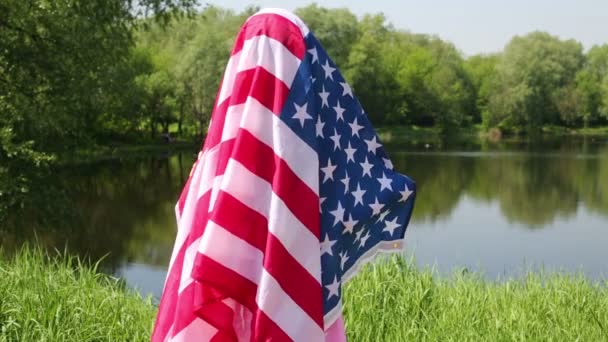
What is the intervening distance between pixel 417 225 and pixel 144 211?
7265mm

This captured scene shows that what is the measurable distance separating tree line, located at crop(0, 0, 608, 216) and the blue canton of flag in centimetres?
684

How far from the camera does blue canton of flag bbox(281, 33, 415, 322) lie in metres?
1.87

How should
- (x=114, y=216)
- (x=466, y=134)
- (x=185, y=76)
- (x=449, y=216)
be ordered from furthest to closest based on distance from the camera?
(x=466, y=134), (x=185, y=76), (x=114, y=216), (x=449, y=216)

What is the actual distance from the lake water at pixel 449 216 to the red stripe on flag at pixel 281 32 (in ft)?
12.1

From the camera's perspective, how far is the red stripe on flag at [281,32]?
1857 mm

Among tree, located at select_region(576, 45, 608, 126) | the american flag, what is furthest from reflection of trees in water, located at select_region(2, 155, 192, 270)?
tree, located at select_region(576, 45, 608, 126)

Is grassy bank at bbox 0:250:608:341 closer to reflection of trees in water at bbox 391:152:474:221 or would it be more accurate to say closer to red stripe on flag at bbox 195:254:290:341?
red stripe on flag at bbox 195:254:290:341

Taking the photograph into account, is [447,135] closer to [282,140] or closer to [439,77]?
[439,77]

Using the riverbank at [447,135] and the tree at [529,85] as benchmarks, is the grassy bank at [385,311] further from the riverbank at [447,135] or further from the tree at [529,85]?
the tree at [529,85]

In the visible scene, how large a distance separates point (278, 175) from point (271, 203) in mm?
77

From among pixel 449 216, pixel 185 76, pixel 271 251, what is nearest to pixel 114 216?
pixel 449 216

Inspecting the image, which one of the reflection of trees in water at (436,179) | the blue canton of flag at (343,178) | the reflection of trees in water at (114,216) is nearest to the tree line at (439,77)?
the reflection of trees in water at (436,179)

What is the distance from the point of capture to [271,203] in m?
1.77

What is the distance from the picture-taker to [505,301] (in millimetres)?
4711
